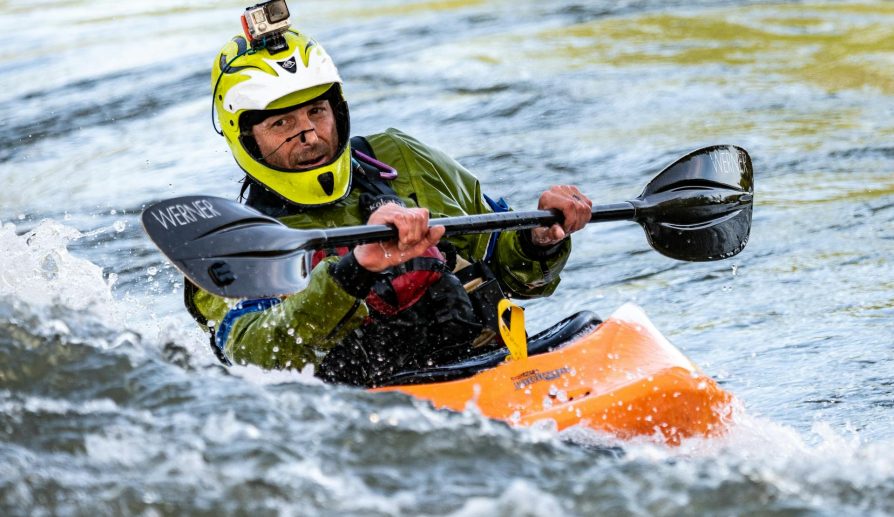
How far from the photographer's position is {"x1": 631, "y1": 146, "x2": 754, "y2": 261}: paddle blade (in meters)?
4.22

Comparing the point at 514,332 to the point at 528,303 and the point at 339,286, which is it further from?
the point at 528,303

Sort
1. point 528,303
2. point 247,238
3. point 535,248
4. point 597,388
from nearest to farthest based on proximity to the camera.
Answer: point 597,388, point 247,238, point 535,248, point 528,303

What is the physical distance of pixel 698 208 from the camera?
4.26 m

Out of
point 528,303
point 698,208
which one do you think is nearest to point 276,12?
point 698,208

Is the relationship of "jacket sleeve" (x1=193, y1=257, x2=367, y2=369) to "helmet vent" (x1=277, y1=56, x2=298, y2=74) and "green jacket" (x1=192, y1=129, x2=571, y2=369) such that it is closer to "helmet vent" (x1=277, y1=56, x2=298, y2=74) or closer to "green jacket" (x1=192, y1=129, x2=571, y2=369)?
"green jacket" (x1=192, y1=129, x2=571, y2=369)

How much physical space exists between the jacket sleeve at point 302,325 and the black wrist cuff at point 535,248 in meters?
0.73

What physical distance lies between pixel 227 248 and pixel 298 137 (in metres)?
0.68

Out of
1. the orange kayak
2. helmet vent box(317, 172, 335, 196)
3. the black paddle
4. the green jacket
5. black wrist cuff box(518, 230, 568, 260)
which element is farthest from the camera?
black wrist cuff box(518, 230, 568, 260)

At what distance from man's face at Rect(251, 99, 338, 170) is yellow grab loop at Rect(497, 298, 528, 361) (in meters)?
0.76

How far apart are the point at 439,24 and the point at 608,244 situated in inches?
255

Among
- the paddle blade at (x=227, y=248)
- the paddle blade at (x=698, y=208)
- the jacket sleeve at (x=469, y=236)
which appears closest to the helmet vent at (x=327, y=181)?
the jacket sleeve at (x=469, y=236)

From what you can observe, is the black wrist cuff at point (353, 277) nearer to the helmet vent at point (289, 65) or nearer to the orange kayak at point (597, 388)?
the orange kayak at point (597, 388)

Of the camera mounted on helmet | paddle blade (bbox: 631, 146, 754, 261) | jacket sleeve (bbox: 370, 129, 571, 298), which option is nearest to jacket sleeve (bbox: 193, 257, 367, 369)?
jacket sleeve (bbox: 370, 129, 571, 298)

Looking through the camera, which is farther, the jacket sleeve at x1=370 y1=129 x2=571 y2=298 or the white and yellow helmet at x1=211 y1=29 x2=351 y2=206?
the jacket sleeve at x1=370 y1=129 x2=571 y2=298
